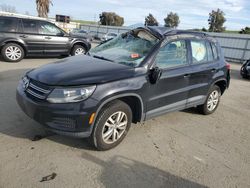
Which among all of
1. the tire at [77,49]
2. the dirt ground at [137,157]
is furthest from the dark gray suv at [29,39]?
the dirt ground at [137,157]

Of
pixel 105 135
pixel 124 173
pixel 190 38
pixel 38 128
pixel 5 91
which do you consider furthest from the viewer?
pixel 5 91

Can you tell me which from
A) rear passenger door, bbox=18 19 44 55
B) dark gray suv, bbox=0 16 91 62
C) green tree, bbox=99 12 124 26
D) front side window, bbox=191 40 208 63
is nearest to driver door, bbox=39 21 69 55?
dark gray suv, bbox=0 16 91 62

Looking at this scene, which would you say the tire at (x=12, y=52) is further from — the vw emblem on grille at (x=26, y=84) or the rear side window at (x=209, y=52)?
the rear side window at (x=209, y=52)

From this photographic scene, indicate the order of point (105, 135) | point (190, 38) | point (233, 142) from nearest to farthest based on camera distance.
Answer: point (105, 135)
point (233, 142)
point (190, 38)

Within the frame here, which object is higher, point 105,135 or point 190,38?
point 190,38

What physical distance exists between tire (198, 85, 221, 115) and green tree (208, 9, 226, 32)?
178 feet

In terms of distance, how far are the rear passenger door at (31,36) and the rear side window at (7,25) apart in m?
0.26

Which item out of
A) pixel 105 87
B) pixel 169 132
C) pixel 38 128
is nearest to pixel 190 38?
pixel 169 132

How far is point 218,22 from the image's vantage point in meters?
56.2

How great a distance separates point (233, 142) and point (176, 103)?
1.20 m

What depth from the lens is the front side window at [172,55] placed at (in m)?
4.15

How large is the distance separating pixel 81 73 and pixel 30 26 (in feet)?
25.8

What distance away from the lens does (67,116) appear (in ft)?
10.7

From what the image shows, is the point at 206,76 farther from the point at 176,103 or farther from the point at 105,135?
the point at 105,135
